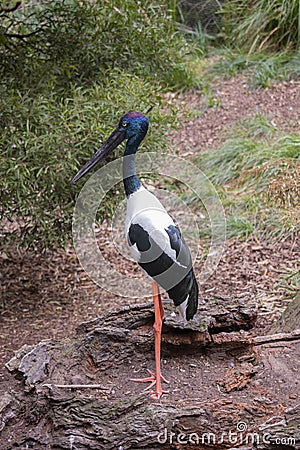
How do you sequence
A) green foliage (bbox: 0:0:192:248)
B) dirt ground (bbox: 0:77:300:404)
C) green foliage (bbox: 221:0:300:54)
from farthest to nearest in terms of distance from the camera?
green foliage (bbox: 221:0:300:54) → dirt ground (bbox: 0:77:300:404) → green foliage (bbox: 0:0:192:248)

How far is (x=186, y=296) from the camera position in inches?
133

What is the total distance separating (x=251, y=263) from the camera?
5.84 metres

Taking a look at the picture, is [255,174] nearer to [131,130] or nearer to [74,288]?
[74,288]

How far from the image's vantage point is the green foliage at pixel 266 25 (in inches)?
351

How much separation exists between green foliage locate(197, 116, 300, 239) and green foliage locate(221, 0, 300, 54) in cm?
189

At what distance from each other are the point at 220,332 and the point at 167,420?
78cm

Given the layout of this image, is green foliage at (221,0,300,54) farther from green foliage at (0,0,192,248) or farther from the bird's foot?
the bird's foot

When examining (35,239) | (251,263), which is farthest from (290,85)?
(35,239)

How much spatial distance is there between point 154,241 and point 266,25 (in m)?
6.65

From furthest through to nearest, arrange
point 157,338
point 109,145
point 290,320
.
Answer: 1. point 290,320
2. point 109,145
3. point 157,338

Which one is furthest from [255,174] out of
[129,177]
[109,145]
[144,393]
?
[144,393]

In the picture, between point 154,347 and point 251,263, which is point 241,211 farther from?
point 154,347

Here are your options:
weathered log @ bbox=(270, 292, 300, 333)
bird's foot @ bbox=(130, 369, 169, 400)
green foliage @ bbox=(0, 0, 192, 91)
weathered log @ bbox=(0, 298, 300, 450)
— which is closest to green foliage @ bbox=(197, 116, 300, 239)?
weathered log @ bbox=(270, 292, 300, 333)

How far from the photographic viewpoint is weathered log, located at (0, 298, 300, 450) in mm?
2988
